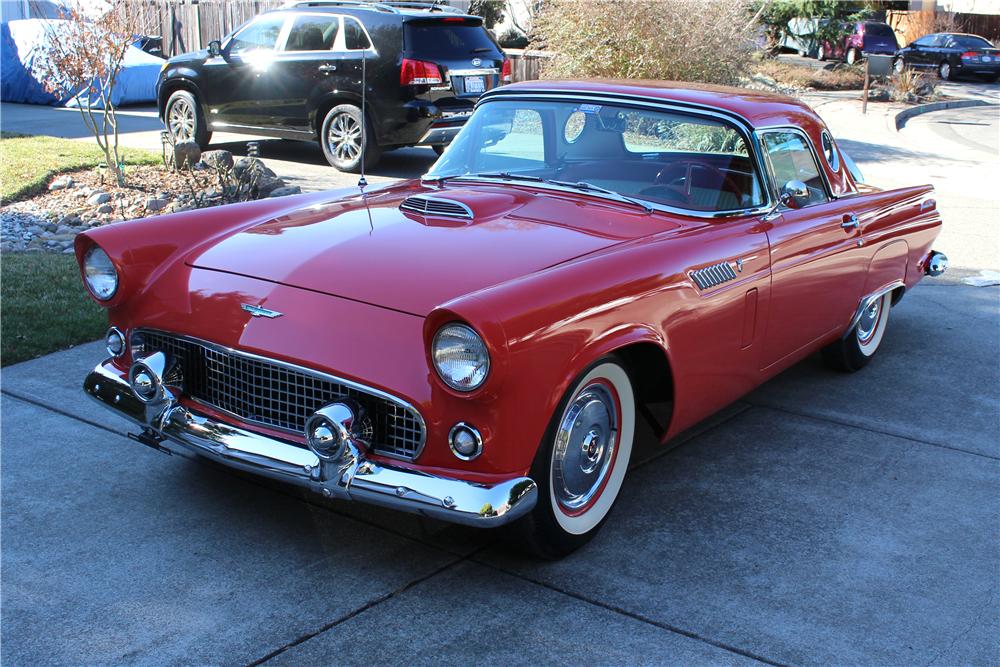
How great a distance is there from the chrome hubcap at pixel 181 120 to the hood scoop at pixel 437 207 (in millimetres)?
8354

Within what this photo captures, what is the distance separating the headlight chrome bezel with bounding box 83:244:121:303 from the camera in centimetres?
382

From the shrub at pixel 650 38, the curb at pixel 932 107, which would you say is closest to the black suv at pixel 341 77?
the shrub at pixel 650 38

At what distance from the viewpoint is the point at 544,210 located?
4.12 meters

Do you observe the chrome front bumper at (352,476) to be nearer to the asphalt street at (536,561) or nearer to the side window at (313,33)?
the asphalt street at (536,561)

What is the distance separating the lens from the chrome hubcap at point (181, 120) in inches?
463

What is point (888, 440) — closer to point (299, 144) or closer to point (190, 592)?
point (190, 592)

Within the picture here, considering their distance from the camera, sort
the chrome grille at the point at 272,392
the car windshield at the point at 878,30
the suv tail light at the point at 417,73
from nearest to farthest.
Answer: the chrome grille at the point at 272,392
the suv tail light at the point at 417,73
the car windshield at the point at 878,30

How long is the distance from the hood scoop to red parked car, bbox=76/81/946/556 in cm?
2

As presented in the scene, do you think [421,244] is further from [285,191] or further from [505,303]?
[285,191]

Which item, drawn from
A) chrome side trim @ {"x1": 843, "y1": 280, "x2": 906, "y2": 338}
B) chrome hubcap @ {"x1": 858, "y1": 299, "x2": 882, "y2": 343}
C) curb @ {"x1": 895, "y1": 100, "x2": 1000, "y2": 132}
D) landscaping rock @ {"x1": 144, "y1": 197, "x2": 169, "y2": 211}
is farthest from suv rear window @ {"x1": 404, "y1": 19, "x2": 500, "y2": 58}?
curb @ {"x1": 895, "y1": 100, "x2": 1000, "y2": 132}

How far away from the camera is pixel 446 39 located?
1074 centimetres

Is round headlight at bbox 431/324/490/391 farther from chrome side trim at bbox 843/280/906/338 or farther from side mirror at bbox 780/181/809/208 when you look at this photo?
chrome side trim at bbox 843/280/906/338

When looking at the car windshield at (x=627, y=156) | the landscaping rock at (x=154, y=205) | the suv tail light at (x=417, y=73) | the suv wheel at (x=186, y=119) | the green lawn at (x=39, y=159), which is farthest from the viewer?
the suv wheel at (x=186, y=119)

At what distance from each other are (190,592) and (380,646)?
2.25 ft
